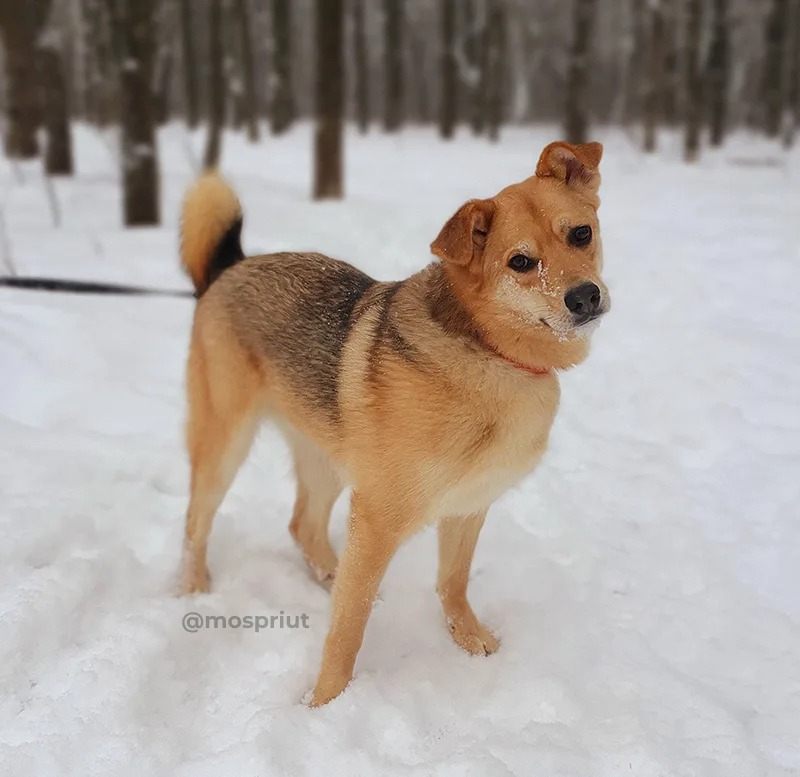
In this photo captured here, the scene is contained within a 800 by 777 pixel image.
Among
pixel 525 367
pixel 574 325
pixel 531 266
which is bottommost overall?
pixel 525 367

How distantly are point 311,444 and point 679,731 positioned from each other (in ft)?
6.03

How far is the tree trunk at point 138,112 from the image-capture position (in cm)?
801

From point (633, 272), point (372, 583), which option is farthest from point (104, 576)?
point (633, 272)

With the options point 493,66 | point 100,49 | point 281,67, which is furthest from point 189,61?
point 493,66

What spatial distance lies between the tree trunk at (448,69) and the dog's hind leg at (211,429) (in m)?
22.0

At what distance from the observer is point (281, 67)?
2281 cm

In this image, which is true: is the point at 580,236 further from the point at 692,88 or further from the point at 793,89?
the point at 793,89

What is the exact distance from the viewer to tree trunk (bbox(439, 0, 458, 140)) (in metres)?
22.7

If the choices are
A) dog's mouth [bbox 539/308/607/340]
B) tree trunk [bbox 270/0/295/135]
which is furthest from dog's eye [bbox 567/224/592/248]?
tree trunk [bbox 270/0/295/135]

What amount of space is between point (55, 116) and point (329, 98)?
557 centimetres

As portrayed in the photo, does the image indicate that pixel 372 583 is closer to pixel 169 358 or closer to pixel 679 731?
pixel 679 731

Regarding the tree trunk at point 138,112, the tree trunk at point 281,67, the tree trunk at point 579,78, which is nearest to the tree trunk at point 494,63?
the tree trunk at point 281,67

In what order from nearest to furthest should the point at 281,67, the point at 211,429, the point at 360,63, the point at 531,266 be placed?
the point at 531,266
the point at 211,429
the point at 281,67
the point at 360,63

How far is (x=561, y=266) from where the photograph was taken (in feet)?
7.39
